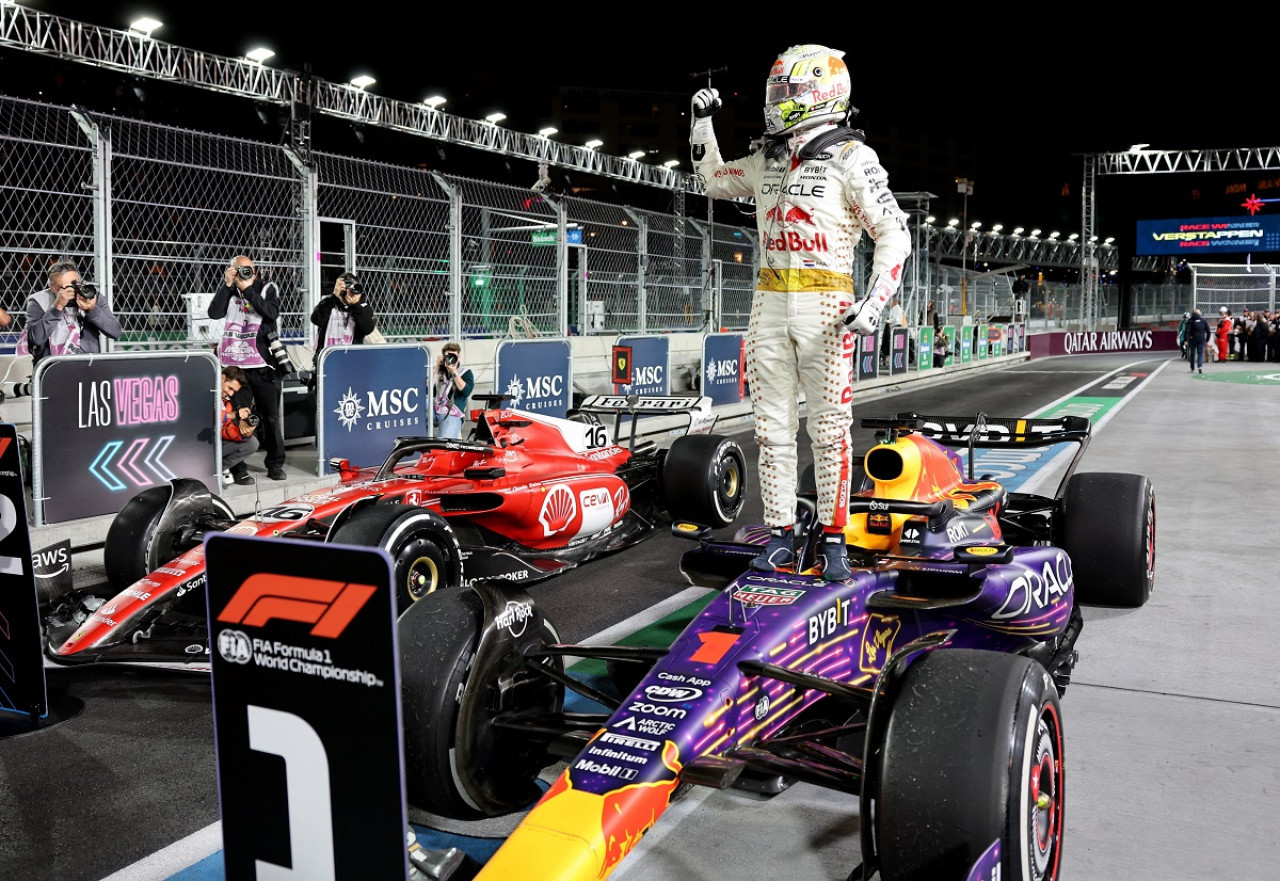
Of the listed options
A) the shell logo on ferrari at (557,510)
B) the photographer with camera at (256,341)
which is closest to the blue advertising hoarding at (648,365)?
the photographer with camera at (256,341)

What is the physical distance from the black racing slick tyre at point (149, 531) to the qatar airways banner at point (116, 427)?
188 centimetres

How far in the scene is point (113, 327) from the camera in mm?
8602

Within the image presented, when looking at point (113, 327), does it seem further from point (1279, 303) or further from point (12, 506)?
point (1279, 303)

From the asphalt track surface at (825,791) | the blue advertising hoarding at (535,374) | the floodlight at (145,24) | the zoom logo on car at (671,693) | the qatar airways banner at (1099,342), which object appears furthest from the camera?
the qatar airways banner at (1099,342)

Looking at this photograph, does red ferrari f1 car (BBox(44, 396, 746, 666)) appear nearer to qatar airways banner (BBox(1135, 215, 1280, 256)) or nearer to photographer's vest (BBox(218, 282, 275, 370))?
photographer's vest (BBox(218, 282, 275, 370))

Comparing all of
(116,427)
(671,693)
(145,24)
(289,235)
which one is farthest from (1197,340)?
(671,693)

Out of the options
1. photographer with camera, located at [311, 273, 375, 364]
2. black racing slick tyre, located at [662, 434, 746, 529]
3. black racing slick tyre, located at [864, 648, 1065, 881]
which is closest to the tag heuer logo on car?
black racing slick tyre, located at [864, 648, 1065, 881]

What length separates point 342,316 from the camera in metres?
10.1

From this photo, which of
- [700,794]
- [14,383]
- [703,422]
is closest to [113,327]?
[14,383]

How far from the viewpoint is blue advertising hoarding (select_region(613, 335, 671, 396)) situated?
47.2 feet

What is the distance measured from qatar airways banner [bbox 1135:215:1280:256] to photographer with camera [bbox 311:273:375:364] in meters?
51.3

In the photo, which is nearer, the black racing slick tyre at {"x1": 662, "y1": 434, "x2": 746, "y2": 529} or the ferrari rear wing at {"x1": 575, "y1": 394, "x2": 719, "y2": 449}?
the black racing slick tyre at {"x1": 662, "y1": 434, "x2": 746, "y2": 529}

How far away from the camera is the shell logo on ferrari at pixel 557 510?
6.43m

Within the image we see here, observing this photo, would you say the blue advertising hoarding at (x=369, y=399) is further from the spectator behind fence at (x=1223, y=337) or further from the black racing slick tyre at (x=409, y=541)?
the spectator behind fence at (x=1223, y=337)
